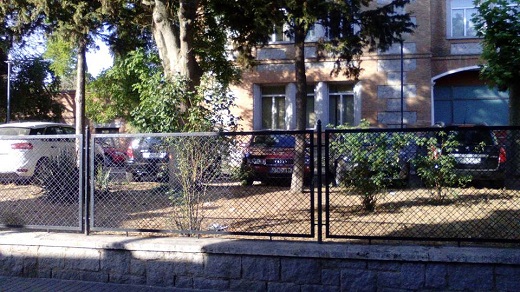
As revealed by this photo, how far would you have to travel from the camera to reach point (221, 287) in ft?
19.9

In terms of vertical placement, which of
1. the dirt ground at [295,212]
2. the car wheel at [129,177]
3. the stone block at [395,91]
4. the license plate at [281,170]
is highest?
the stone block at [395,91]

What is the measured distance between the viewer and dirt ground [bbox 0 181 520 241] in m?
6.40

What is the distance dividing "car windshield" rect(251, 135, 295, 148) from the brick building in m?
13.6

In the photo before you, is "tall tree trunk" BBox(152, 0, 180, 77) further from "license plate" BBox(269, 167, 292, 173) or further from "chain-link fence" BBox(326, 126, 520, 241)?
"chain-link fence" BBox(326, 126, 520, 241)

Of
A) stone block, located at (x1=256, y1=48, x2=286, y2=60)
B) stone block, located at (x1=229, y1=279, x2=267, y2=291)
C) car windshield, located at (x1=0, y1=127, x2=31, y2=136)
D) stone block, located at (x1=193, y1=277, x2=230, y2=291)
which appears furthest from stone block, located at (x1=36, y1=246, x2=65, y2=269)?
stone block, located at (x1=256, y1=48, x2=286, y2=60)

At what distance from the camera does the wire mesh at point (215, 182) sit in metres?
6.59

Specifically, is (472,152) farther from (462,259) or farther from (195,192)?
(195,192)

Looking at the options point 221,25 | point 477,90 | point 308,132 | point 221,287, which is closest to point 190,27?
point 221,25

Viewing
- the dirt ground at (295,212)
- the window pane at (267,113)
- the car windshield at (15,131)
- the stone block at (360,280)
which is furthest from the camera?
the window pane at (267,113)

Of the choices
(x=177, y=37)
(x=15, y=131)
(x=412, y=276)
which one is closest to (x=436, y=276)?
(x=412, y=276)

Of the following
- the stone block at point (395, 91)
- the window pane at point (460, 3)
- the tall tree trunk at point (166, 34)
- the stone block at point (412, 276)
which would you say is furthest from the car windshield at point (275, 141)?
the window pane at point (460, 3)

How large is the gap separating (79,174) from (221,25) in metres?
6.79

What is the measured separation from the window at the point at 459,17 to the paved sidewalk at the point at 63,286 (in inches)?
712

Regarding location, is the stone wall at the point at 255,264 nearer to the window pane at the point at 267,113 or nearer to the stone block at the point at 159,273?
the stone block at the point at 159,273
